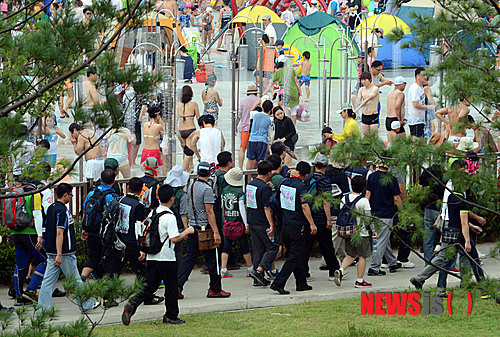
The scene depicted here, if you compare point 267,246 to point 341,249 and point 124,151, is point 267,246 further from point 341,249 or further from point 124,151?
point 124,151

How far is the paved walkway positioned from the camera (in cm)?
945

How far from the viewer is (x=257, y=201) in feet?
34.0

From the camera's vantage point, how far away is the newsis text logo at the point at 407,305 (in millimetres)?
9375

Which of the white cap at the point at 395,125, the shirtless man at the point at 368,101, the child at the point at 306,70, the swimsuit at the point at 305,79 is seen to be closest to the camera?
the white cap at the point at 395,125

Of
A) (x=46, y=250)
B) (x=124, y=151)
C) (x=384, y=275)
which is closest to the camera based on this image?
(x=46, y=250)

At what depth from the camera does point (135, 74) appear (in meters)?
5.48

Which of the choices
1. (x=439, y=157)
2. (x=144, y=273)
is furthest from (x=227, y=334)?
(x=439, y=157)

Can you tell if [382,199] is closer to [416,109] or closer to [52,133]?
[416,109]

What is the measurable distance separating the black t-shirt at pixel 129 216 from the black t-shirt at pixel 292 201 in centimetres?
183

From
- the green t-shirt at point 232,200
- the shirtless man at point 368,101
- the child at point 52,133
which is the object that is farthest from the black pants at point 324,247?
the child at point 52,133

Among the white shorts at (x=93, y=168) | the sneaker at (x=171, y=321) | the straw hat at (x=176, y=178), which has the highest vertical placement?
the straw hat at (x=176, y=178)

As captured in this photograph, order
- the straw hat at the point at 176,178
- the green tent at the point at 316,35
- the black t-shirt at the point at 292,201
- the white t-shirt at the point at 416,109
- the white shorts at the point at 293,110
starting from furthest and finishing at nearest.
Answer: the green tent at the point at 316,35 → the white shorts at the point at 293,110 → the white t-shirt at the point at 416,109 → the straw hat at the point at 176,178 → the black t-shirt at the point at 292,201

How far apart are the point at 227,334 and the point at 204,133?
562cm

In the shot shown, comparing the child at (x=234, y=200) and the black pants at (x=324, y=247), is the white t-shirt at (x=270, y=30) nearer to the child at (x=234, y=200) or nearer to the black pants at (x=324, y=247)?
the black pants at (x=324, y=247)
